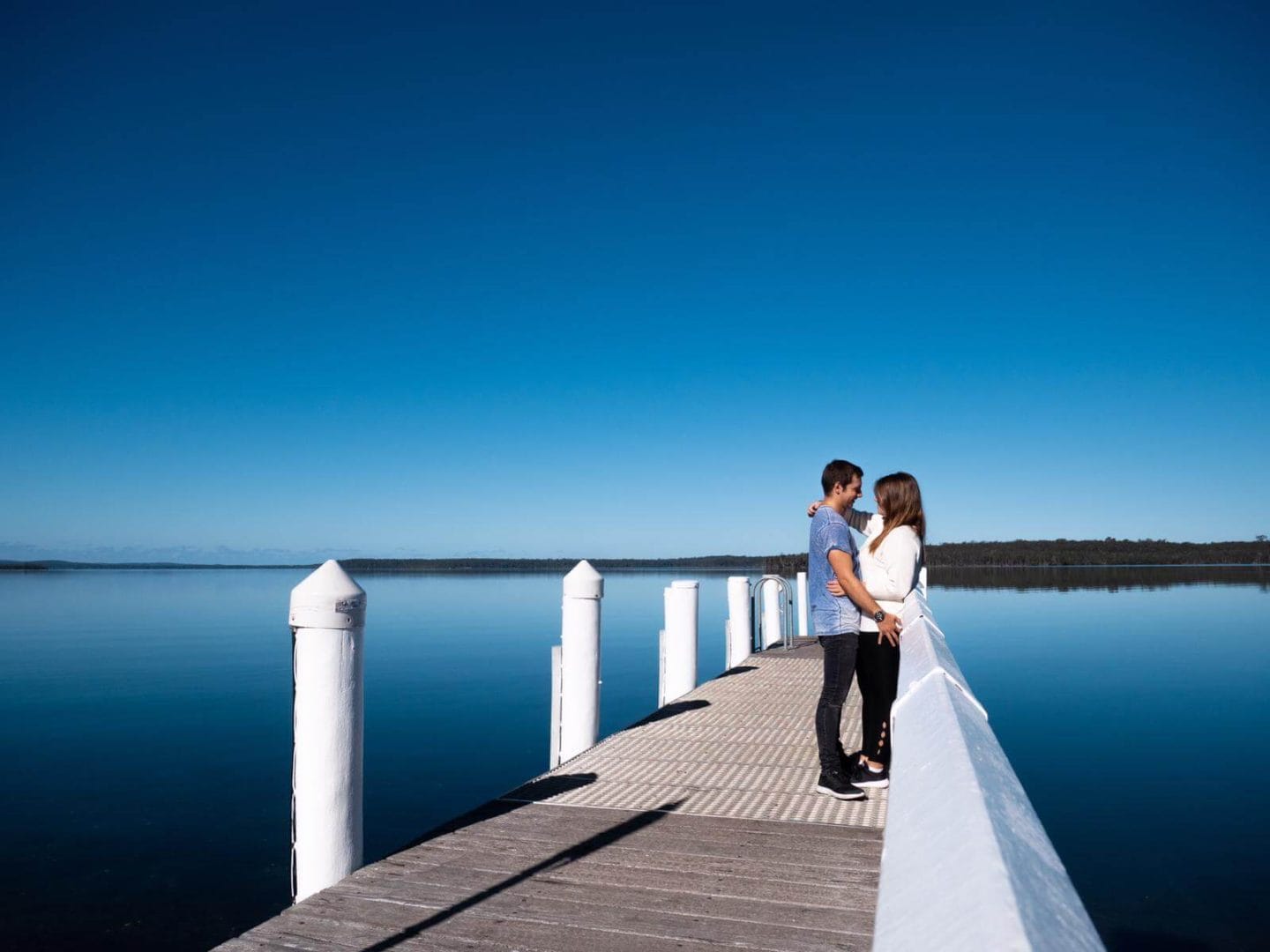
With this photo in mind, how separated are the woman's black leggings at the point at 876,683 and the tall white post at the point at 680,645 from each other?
5.02 metres

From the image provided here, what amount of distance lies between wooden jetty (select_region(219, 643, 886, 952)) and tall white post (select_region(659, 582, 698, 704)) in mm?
4304

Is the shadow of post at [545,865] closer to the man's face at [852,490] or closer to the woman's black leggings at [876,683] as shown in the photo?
the woman's black leggings at [876,683]

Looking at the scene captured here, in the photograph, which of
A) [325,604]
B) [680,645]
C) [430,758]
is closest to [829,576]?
[325,604]

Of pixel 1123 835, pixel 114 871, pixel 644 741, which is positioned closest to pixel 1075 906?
pixel 644 741

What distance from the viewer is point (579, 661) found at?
7.32 m

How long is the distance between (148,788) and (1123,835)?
11425 millimetres

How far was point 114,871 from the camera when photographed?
8.27 m

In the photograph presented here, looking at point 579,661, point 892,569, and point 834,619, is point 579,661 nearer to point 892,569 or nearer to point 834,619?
point 834,619

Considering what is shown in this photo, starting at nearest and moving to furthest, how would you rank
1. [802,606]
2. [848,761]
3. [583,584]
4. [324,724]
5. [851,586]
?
[324,724]
[851,586]
[848,761]
[583,584]
[802,606]

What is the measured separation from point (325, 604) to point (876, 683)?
3.56m

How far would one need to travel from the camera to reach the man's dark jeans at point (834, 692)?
573 centimetres

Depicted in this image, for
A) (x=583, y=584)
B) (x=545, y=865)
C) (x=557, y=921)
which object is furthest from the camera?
(x=583, y=584)

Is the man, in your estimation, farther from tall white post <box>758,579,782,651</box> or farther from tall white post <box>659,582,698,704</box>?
tall white post <box>758,579,782,651</box>

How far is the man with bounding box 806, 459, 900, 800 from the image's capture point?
571 cm
